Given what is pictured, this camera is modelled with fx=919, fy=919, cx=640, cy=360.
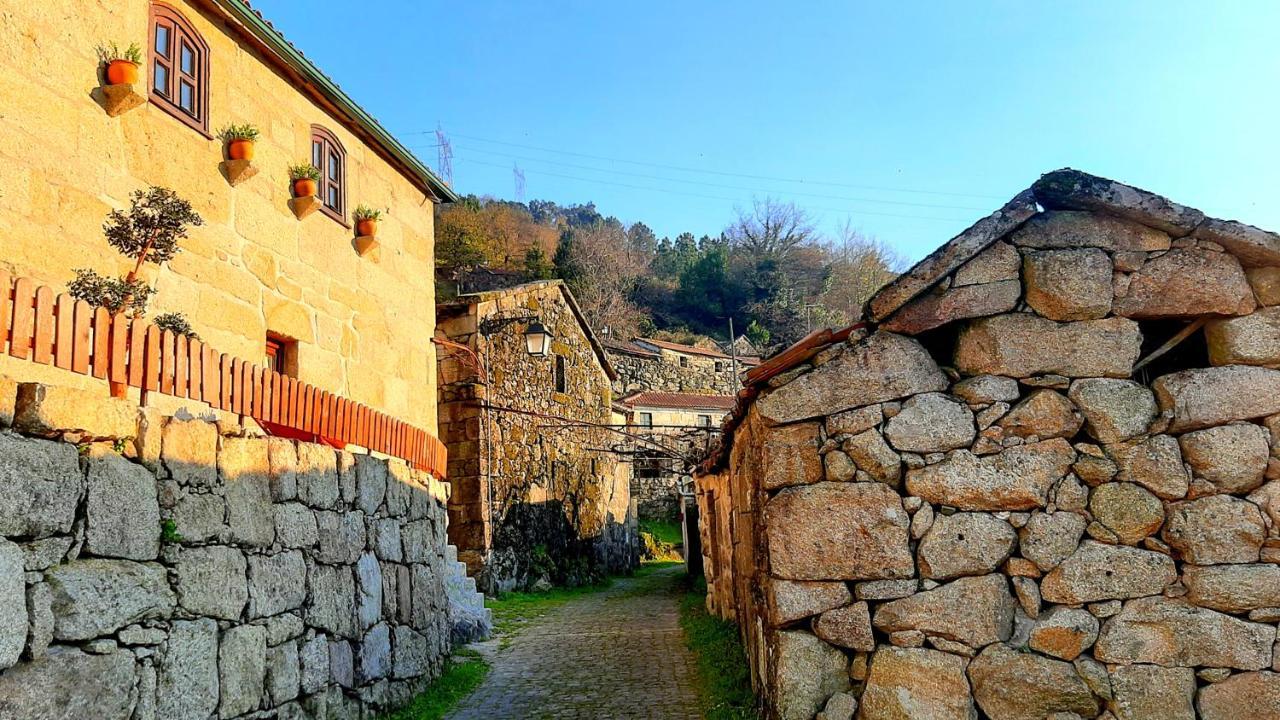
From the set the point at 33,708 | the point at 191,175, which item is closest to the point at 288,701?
the point at 33,708

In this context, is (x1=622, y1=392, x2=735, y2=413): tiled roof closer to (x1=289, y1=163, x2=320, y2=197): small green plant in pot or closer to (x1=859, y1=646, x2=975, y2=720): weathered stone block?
(x1=289, y1=163, x2=320, y2=197): small green plant in pot

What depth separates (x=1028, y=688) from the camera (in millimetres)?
4770

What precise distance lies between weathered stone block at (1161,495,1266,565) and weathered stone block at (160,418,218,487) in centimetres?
486

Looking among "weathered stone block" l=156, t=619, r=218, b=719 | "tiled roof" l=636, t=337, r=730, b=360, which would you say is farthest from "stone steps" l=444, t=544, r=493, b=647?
"tiled roof" l=636, t=337, r=730, b=360

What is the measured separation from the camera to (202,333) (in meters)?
6.34

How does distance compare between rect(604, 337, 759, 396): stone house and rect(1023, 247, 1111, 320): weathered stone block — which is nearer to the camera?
rect(1023, 247, 1111, 320): weathered stone block

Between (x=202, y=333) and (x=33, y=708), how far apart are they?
3651mm

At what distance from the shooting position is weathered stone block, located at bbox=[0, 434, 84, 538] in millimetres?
3047

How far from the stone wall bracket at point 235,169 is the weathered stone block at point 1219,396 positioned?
6208 millimetres

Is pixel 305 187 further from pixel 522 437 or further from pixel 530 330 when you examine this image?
pixel 522 437

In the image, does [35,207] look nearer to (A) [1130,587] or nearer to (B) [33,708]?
(B) [33,708]

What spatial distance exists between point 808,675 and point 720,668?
3.24 metres

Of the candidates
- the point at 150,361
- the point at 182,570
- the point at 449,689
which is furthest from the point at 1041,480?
the point at 449,689

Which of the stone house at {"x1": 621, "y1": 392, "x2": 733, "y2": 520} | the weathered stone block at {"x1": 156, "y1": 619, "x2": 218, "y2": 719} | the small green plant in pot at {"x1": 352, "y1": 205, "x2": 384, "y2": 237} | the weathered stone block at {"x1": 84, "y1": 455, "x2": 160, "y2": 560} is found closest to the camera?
the weathered stone block at {"x1": 84, "y1": 455, "x2": 160, "y2": 560}
